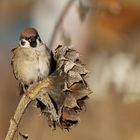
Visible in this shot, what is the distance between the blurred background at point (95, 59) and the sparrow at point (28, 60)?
0.33 ft

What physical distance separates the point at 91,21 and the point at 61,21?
5.48ft

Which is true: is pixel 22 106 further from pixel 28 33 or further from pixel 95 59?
pixel 95 59

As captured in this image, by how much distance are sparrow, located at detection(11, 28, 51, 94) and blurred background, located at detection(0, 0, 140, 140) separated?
10 centimetres

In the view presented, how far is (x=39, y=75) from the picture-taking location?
200 centimetres

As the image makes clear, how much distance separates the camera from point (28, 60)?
85.7 inches

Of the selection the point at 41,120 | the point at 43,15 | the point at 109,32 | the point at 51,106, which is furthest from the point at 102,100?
the point at 51,106

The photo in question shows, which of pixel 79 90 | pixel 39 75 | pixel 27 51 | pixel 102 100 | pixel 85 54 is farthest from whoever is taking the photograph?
pixel 85 54

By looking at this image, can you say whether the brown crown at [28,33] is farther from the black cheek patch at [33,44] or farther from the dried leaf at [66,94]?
the dried leaf at [66,94]

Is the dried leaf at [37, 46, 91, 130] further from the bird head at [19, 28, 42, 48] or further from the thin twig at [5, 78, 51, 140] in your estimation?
the bird head at [19, 28, 42, 48]

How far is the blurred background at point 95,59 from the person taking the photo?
2.73 metres

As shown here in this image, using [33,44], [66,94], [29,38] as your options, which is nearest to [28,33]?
[29,38]

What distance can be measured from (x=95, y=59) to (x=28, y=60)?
1539 mm

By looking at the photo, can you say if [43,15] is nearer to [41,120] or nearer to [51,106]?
[41,120]

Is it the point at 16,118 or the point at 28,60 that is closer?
the point at 16,118
